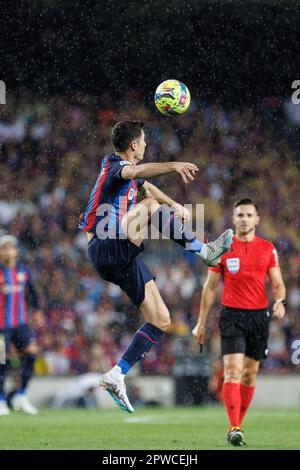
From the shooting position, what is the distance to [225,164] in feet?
57.5

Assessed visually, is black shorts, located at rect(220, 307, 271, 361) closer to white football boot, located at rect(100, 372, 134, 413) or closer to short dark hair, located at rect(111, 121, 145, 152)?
white football boot, located at rect(100, 372, 134, 413)

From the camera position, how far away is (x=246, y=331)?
837cm

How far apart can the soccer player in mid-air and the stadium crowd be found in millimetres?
6559

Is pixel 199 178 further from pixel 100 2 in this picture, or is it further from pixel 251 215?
pixel 251 215

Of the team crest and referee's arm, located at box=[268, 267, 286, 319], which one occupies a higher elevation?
the team crest

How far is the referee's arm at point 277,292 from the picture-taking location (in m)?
8.08

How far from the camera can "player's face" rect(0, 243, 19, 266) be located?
1184 centimetres

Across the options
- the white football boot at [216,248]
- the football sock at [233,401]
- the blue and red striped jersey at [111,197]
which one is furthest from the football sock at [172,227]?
the football sock at [233,401]

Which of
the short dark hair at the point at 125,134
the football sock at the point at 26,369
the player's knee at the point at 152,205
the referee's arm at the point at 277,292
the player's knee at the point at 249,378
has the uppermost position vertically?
the short dark hair at the point at 125,134

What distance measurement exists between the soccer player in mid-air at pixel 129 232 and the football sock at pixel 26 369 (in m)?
4.40

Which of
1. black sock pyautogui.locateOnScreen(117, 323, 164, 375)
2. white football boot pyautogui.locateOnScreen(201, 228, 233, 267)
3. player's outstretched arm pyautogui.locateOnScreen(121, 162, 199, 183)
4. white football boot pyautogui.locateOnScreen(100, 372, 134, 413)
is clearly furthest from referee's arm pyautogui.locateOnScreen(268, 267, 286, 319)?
player's outstretched arm pyautogui.locateOnScreen(121, 162, 199, 183)

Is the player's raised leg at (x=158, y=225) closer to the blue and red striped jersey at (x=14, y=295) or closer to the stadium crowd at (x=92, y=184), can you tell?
the blue and red striped jersey at (x=14, y=295)
